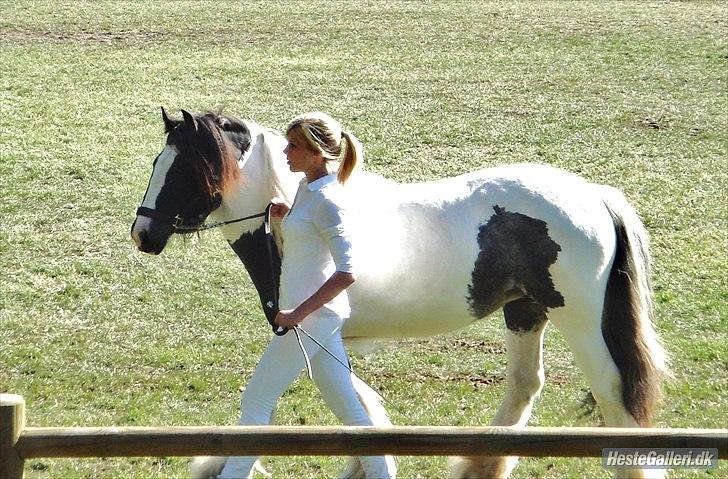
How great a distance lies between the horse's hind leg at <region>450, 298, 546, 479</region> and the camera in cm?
643

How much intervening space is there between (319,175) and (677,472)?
314cm

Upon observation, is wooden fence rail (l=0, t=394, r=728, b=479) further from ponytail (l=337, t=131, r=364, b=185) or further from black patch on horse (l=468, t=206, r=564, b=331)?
black patch on horse (l=468, t=206, r=564, b=331)

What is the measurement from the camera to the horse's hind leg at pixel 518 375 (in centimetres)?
643

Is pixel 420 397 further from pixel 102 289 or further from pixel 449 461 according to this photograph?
pixel 102 289

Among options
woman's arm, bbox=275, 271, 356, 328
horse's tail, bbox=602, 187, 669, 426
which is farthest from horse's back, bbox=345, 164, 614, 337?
woman's arm, bbox=275, 271, 356, 328

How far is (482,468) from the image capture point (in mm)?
6406

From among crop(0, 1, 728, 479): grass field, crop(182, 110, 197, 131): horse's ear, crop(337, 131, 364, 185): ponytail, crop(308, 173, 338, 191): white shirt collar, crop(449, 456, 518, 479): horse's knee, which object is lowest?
crop(0, 1, 728, 479): grass field

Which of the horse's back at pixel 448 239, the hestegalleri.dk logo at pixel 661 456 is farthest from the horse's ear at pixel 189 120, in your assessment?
the hestegalleri.dk logo at pixel 661 456

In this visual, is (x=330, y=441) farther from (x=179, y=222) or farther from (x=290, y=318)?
(x=179, y=222)

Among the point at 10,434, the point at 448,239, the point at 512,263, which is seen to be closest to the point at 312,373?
the point at 10,434

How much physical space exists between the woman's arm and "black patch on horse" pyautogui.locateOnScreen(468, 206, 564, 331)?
1667 millimetres

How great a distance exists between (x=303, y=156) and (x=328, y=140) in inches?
5.7

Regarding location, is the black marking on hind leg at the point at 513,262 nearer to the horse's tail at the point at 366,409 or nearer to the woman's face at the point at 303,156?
the horse's tail at the point at 366,409

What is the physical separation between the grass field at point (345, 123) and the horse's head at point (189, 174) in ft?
5.24
